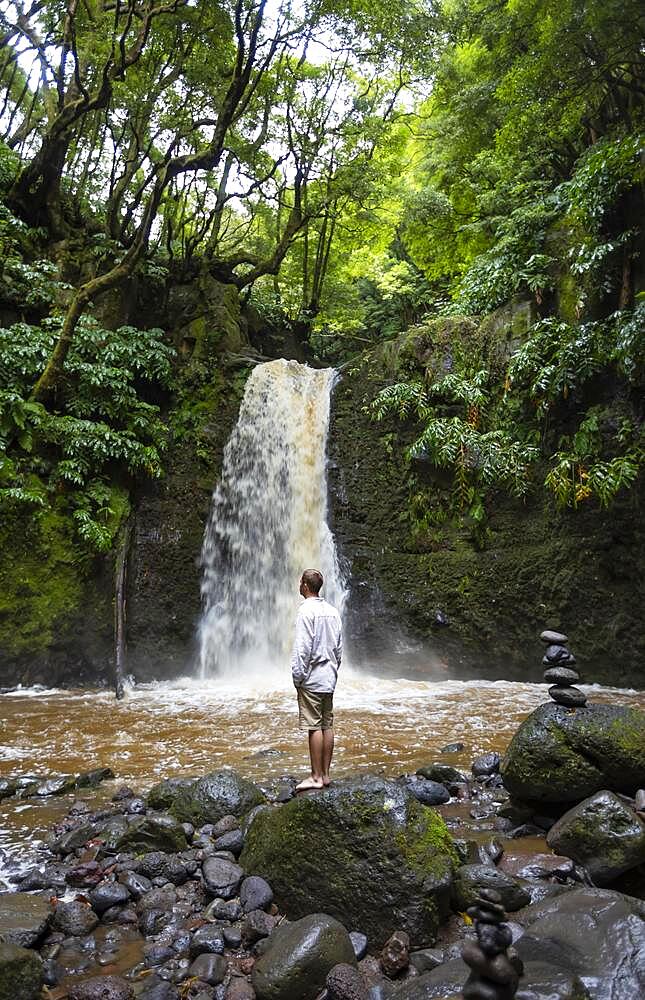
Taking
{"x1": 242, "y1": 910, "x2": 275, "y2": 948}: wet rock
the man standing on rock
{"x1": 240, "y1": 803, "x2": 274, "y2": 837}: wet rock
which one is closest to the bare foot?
the man standing on rock

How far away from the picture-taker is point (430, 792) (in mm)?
4758

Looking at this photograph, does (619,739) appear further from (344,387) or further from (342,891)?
(344,387)

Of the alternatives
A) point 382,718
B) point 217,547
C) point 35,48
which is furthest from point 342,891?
point 35,48

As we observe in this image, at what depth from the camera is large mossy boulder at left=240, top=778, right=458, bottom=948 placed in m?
3.09

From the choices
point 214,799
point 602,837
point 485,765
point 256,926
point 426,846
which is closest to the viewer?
point 256,926

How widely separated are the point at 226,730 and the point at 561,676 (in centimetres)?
403

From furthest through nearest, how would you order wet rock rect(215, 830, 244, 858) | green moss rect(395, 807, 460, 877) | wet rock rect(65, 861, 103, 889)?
wet rock rect(215, 830, 244, 858) < wet rock rect(65, 861, 103, 889) < green moss rect(395, 807, 460, 877)

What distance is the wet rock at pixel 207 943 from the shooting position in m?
3.04

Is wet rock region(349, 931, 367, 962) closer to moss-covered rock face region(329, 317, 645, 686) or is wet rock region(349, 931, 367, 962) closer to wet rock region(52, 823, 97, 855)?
wet rock region(52, 823, 97, 855)

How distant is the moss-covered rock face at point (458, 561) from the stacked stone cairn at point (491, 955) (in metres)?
7.98

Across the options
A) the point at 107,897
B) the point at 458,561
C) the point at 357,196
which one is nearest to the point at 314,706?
the point at 107,897

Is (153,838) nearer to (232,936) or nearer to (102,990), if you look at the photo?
(232,936)

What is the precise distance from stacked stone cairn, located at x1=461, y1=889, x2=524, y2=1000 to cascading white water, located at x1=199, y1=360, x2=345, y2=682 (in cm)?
852

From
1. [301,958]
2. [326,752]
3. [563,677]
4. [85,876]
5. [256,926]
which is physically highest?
[563,677]
